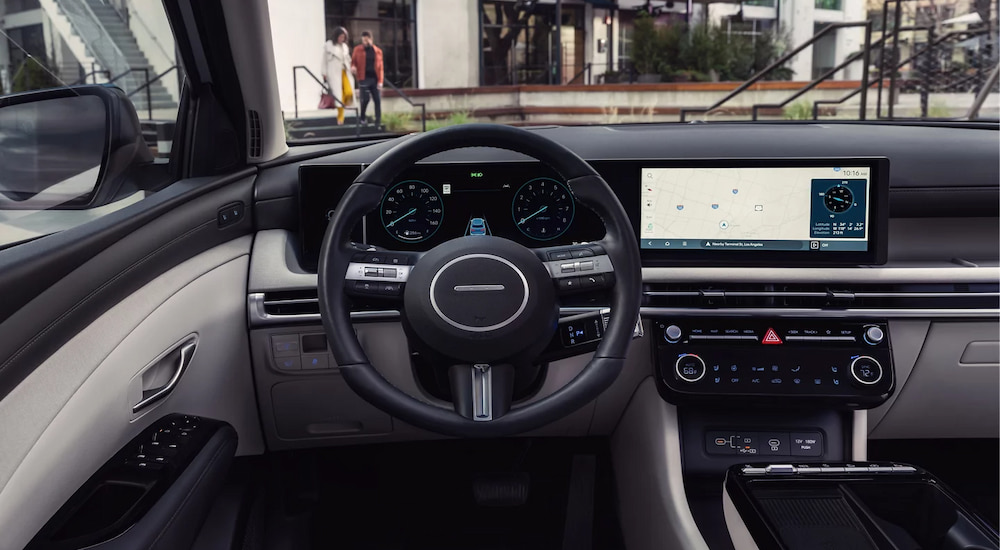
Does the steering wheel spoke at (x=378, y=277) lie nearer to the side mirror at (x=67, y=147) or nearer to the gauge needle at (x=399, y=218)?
the gauge needle at (x=399, y=218)

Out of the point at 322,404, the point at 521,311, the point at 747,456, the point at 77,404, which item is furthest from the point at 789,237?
the point at 77,404

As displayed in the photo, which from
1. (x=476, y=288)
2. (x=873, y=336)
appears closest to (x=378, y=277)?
(x=476, y=288)

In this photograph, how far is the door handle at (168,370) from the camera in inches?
65.4

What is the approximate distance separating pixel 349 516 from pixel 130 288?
1258mm

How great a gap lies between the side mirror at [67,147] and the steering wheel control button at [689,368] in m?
1.40

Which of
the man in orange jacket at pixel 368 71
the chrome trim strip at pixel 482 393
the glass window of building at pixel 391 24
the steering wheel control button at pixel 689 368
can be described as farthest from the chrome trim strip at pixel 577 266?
the glass window of building at pixel 391 24

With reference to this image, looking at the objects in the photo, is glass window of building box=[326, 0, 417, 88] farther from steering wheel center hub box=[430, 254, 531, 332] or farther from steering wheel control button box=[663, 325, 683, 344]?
steering wheel center hub box=[430, 254, 531, 332]

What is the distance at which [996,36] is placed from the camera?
198 inches

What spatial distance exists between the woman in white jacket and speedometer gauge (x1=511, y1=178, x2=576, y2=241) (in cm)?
134

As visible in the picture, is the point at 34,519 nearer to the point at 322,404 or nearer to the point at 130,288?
the point at 130,288

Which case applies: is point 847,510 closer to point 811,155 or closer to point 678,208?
point 678,208

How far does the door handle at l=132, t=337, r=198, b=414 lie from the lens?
65.4 inches

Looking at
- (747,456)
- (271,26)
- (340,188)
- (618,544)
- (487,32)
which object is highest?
(487,32)

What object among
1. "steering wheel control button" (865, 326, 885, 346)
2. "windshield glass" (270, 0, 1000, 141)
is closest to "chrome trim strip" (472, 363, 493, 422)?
"windshield glass" (270, 0, 1000, 141)
